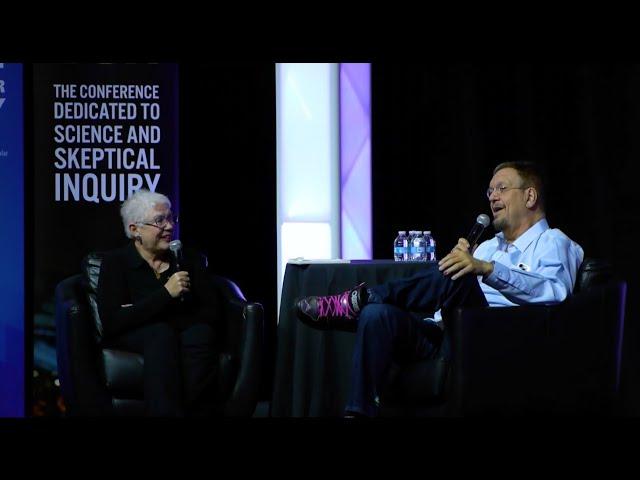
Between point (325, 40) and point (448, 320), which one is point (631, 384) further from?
point (325, 40)

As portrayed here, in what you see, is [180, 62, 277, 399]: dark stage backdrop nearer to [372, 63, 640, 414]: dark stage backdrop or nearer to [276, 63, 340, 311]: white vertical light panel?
[276, 63, 340, 311]: white vertical light panel

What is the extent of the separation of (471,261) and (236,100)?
2.06m

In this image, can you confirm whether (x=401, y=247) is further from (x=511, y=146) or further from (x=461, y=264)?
Result: (x=461, y=264)

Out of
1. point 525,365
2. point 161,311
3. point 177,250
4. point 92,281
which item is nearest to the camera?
point 525,365

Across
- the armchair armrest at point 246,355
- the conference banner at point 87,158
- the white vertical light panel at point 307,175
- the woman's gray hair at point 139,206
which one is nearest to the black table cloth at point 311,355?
the armchair armrest at point 246,355

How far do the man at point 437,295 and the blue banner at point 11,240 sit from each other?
1797 millimetres

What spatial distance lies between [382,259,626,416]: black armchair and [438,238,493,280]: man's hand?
181 millimetres

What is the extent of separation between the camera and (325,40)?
435 cm

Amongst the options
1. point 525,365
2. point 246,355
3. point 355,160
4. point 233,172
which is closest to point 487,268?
point 525,365

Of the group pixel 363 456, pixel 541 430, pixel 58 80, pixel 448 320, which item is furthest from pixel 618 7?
pixel 58 80

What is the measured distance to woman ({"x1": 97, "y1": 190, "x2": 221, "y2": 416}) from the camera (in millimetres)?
3734

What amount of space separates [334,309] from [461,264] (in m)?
0.54

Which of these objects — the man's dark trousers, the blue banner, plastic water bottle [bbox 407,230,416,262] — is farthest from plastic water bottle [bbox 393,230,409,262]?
the blue banner

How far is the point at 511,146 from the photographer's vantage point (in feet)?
17.2
